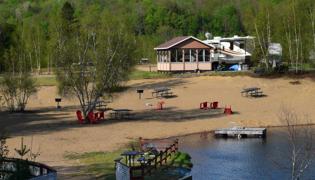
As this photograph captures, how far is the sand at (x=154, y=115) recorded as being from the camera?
32969mm

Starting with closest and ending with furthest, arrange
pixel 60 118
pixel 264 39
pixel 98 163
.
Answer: pixel 98 163 → pixel 60 118 → pixel 264 39

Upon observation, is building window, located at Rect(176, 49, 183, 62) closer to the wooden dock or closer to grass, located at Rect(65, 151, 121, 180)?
the wooden dock

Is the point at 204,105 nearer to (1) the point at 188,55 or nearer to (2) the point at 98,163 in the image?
(1) the point at 188,55

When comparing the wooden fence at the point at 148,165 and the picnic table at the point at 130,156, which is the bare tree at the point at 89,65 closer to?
the wooden fence at the point at 148,165

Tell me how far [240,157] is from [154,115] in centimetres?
1424

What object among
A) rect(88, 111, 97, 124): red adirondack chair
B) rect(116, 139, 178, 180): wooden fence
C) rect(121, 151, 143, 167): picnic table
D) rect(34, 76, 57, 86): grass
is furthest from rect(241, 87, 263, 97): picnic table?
rect(121, 151, 143, 167): picnic table

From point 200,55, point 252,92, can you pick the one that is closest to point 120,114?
point 252,92

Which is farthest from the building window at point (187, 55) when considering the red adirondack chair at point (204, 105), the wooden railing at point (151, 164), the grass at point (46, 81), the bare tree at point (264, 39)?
the wooden railing at point (151, 164)

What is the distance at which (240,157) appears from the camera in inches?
1162

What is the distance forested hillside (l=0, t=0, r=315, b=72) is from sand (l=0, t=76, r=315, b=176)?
672 cm

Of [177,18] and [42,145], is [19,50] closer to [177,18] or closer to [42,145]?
[42,145]

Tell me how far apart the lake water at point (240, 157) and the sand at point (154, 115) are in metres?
3.23

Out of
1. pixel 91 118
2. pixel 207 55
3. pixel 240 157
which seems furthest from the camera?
pixel 207 55

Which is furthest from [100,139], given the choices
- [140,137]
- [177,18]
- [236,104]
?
[177,18]
